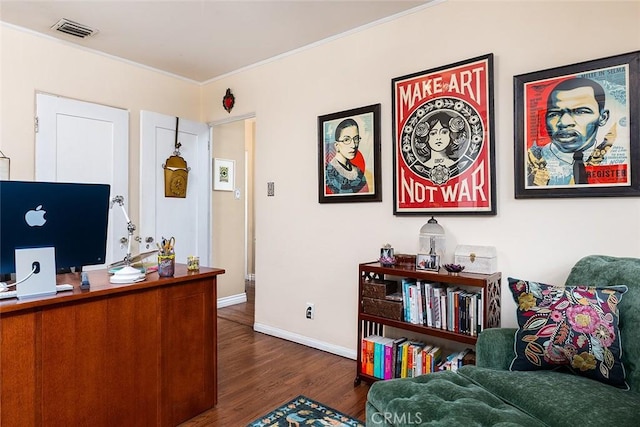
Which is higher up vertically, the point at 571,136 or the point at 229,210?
the point at 571,136

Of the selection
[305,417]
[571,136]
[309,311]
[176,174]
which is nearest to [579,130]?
[571,136]

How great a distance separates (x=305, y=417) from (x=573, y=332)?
1.47 meters

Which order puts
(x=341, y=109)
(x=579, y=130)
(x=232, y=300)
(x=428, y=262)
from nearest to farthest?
1. (x=579, y=130)
2. (x=428, y=262)
3. (x=341, y=109)
4. (x=232, y=300)

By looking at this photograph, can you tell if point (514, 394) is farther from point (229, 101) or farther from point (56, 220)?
point (229, 101)

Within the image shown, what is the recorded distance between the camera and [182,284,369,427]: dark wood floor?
226 cm

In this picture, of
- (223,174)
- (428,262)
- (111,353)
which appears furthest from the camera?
(223,174)

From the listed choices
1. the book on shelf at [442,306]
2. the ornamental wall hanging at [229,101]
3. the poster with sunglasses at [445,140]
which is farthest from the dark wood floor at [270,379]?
the ornamental wall hanging at [229,101]

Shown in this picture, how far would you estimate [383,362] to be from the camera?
2531 millimetres

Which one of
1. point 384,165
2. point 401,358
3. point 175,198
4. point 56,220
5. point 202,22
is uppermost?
point 202,22

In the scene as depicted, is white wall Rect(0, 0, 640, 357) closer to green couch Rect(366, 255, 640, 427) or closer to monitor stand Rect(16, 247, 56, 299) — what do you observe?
green couch Rect(366, 255, 640, 427)

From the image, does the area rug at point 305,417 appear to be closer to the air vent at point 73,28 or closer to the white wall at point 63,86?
the white wall at point 63,86

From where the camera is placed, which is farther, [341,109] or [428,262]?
[341,109]

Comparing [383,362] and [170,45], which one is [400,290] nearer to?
[383,362]

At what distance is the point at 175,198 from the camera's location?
161 inches
